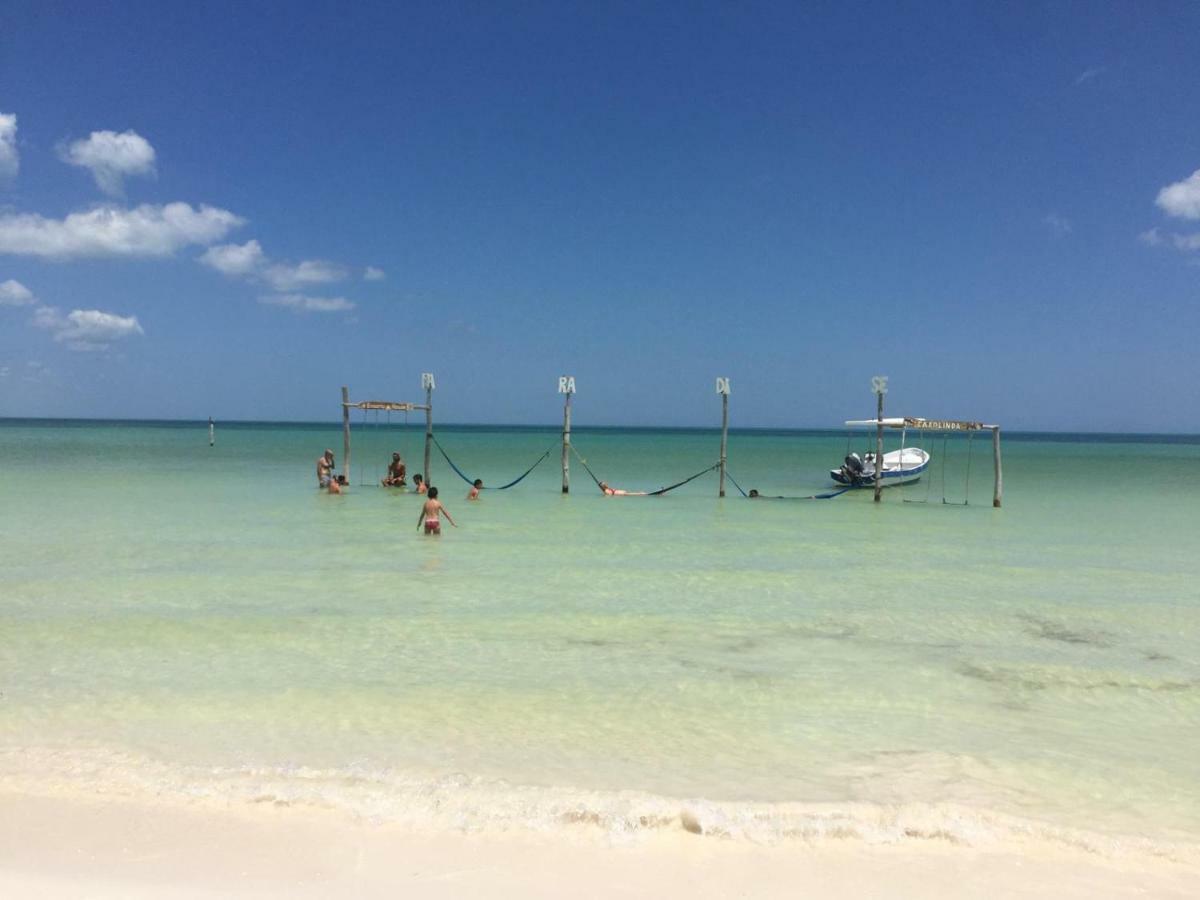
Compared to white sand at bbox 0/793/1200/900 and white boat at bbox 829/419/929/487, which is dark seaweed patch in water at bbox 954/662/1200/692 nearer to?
white sand at bbox 0/793/1200/900

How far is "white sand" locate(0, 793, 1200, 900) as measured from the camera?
369cm

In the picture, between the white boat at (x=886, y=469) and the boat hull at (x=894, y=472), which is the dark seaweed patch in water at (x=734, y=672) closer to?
the white boat at (x=886, y=469)

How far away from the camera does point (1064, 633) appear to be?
8898 mm

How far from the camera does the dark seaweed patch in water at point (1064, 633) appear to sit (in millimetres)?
8578

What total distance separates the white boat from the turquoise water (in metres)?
10.7

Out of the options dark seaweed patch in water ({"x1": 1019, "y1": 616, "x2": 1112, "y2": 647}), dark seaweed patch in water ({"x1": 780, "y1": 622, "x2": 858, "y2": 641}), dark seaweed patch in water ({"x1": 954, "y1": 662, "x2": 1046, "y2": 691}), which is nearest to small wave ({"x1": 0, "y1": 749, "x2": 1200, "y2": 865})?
dark seaweed patch in water ({"x1": 954, "y1": 662, "x2": 1046, "y2": 691})

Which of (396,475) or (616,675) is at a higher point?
(396,475)

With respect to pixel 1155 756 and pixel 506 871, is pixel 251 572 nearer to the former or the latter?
pixel 506 871

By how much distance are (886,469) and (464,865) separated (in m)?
26.9

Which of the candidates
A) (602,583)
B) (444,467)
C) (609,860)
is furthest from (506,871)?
(444,467)

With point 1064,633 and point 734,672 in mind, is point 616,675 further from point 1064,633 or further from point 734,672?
point 1064,633

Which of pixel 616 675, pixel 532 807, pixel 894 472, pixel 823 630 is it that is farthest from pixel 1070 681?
pixel 894 472

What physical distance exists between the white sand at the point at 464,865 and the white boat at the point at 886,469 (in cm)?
2154

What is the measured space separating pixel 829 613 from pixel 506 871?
6353 millimetres
